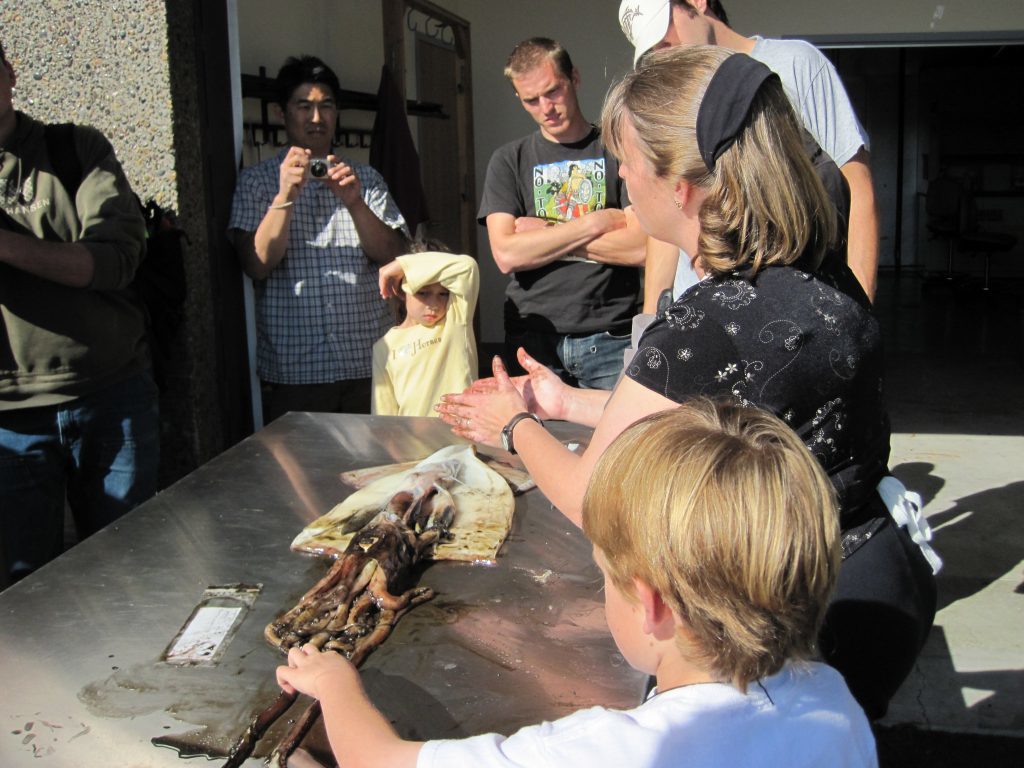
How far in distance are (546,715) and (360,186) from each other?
2761 mm

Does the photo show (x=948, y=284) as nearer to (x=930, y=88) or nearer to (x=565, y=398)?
(x=930, y=88)

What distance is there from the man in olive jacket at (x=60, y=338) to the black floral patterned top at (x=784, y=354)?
2.06 meters

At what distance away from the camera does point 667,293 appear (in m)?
2.43

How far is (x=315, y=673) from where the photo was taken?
142 cm

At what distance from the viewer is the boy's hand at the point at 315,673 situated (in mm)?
1391

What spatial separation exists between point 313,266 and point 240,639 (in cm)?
229

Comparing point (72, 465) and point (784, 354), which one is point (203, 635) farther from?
point (72, 465)

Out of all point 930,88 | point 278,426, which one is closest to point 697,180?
point 278,426

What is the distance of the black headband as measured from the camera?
1.48 meters

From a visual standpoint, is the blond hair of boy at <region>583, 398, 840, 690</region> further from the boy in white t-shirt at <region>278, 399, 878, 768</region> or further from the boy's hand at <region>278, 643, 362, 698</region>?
the boy's hand at <region>278, 643, 362, 698</region>

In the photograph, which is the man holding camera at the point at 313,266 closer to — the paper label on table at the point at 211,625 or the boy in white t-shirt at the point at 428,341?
the boy in white t-shirt at the point at 428,341

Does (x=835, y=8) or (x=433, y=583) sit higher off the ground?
(x=835, y=8)

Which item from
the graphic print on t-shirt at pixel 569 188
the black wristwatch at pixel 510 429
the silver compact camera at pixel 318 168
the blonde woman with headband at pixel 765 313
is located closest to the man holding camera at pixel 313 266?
the silver compact camera at pixel 318 168

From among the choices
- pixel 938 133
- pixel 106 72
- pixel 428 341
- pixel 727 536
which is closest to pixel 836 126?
pixel 428 341
